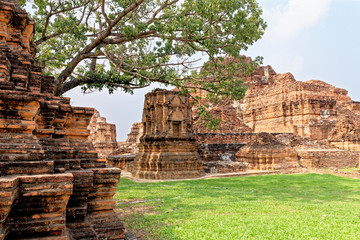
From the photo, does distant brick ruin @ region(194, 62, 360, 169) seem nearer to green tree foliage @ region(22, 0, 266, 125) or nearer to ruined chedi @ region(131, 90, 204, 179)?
ruined chedi @ region(131, 90, 204, 179)

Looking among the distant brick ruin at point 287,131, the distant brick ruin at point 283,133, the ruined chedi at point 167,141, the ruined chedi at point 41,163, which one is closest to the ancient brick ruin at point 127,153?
the distant brick ruin at point 283,133

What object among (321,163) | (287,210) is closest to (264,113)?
(321,163)

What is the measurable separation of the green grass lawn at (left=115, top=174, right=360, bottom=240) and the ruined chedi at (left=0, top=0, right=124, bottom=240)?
3.40ft

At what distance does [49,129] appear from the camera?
3.49 m

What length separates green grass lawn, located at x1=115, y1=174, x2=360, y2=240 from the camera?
396cm

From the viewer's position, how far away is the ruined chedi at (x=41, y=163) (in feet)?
7.89

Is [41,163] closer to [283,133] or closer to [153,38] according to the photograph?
[153,38]

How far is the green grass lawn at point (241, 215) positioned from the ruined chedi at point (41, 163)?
104 centimetres

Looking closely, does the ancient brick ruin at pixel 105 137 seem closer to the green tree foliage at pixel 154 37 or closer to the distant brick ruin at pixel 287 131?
the distant brick ruin at pixel 287 131

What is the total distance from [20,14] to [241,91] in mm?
6678

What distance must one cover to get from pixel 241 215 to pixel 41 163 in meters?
3.71

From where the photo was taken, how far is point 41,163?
2.61 meters

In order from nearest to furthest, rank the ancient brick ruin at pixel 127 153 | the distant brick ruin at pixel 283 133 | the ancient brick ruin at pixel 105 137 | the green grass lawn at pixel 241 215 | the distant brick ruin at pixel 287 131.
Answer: the green grass lawn at pixel 241 215
the distant brick ruin at pixel 283 133
the distant brick ruin at pixel 287 131
the ancient brick ruin at pixel 127 153
the ancient brick ruin at pixel 105 137

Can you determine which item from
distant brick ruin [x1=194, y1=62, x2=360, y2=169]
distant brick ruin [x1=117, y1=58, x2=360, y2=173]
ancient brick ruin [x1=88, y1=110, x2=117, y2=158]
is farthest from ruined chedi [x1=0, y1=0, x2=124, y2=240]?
ancient brick ruin [x1=88, y1=110, x2=117, y2=158]
